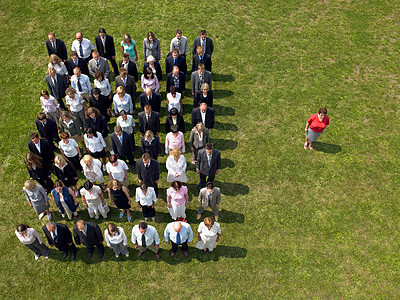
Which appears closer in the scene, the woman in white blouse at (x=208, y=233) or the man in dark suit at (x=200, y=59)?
the woman in white blouse at (x=208, y=233)

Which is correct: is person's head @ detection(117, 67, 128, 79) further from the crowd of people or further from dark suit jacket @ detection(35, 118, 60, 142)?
dark suit jacket @ detection(35, 118, 60, 142)

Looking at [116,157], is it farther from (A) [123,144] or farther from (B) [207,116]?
(B) [207,116]

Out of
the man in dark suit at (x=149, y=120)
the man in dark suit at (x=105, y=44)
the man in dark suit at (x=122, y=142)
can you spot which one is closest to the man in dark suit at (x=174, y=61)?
the man in dark suit at (x=105, y=44)

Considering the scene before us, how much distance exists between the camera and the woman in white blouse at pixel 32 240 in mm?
10203

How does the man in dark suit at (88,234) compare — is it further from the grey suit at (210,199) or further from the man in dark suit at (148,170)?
the grey suit at (210,199)

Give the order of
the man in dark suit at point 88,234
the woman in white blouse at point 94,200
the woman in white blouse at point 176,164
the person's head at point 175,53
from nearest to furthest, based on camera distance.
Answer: the man in dark suit at point 88,234 → the woman in white blouse at point 94,200 → the woman in white blouse at point 176,164 → the person's head at point 175,53

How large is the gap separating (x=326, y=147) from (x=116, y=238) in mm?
8812

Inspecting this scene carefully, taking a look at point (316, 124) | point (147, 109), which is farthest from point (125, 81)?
point (316, 124)

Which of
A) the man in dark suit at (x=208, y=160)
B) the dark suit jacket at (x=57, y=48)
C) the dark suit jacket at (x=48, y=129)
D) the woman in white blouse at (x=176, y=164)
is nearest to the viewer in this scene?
the woman in white blouse at (x=176, y=164)

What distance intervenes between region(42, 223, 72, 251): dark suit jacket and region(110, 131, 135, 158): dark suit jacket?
3.17m

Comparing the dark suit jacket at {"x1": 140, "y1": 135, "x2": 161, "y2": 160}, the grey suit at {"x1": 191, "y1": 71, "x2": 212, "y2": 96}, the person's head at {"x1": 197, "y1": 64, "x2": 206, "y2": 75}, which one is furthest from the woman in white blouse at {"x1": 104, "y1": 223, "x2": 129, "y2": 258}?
the person's head at {"x1": 197, "y1": 64, "x2": 206, "y2": 75}

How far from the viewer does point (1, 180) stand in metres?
13.1

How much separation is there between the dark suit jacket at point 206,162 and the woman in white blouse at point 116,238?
3.34 meters

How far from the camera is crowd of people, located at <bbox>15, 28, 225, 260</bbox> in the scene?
1056 cm
